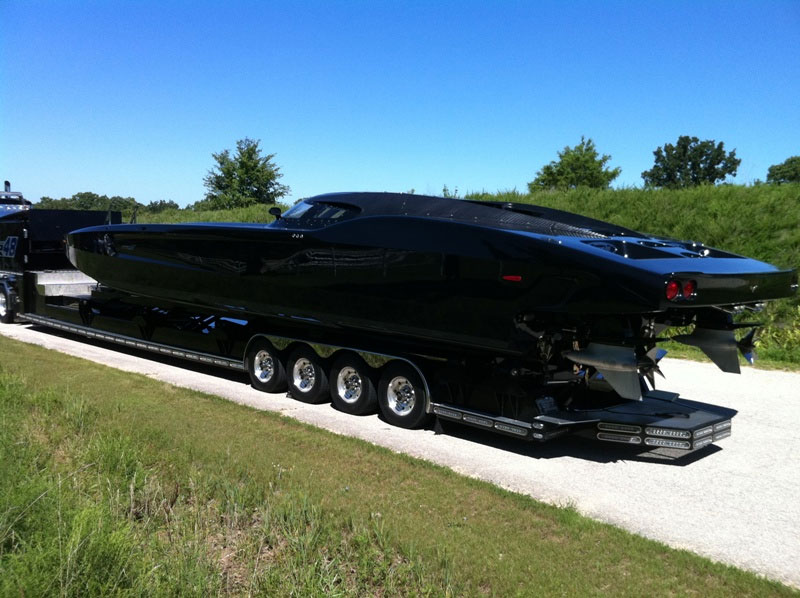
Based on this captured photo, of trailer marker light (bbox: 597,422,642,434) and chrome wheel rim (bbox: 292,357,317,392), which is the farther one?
chrome wheel rim (bbox: 292,357,317,392)

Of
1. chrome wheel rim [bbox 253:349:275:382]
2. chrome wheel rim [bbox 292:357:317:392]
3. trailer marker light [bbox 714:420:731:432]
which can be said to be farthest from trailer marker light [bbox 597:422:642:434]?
chrome wheel rim [bbox 253:349:275:382]

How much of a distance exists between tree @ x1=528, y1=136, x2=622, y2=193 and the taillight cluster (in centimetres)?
3913

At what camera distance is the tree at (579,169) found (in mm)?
44500

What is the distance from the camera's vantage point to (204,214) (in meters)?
28.3

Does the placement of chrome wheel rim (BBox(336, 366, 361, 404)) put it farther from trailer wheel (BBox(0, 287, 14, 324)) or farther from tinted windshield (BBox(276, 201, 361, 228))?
trailer wheel (BBox(0, 287, 14, 324))

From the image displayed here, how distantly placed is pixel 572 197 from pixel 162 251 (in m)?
10.4

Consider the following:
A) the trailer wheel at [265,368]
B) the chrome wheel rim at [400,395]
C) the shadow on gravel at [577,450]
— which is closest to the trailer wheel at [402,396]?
the chrome wheel rim at [400,395]

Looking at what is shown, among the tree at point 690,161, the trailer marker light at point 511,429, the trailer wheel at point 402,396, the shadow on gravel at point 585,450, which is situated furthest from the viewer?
the tree at point 690,161

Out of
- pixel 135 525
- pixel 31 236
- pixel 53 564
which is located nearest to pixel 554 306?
pixel 135 525

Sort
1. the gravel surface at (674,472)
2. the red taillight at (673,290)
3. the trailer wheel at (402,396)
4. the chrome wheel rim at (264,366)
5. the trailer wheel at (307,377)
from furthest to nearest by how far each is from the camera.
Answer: the chrome wheel rim at (264,366), the trailer wheel at (307,377), the trailer wheel at (402,396), the red taillight at (673,290), the gravel surface at (674,472)

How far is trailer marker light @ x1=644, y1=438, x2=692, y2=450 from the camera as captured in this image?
6.49m

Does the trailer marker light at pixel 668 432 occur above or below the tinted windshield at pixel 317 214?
below

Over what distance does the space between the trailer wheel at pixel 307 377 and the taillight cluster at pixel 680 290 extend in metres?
4.33

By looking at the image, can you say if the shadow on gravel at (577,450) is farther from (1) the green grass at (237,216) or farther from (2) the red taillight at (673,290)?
(1) the green grass at (237,216)
